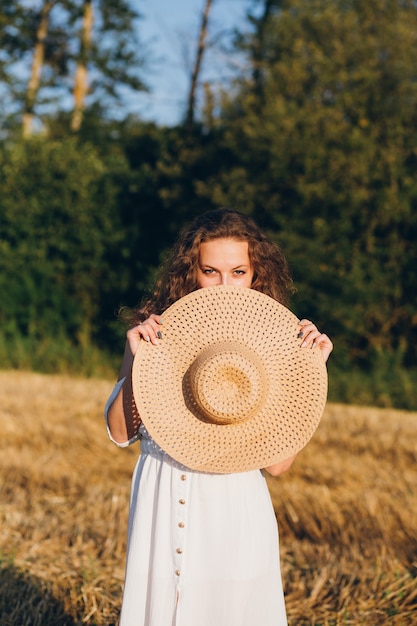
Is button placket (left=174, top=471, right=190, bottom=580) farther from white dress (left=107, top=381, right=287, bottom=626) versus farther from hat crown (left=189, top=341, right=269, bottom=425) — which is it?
hat crown (left=189, top=341, right=269, bottom=425)

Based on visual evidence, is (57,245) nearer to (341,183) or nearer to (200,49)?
(341,183)

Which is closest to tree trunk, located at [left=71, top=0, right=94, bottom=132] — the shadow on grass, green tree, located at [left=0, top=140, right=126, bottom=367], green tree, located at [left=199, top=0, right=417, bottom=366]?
green tree, located at [left=0, top=140, right=126, bottom=367]

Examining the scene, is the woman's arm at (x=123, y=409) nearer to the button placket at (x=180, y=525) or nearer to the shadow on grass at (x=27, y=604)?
the button placket at (x=180, y=525)

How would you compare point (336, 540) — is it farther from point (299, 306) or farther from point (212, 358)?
point (299, 306)

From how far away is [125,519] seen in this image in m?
5.67

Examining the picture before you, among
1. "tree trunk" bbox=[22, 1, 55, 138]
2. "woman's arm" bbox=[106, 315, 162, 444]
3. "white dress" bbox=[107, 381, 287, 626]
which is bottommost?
"white dress" bbox=[107, 381, 287, 626]

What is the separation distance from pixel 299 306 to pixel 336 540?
383 inches

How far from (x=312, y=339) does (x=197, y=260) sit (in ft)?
1.84

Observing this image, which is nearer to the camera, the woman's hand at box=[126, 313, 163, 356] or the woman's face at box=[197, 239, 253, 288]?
the woman's hand at box=[126, 313, 163, 356]

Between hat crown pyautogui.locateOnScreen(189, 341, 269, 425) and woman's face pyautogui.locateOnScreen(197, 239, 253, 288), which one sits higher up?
woman's face pyautogui.locateOnScreen(197, 239, 253, 288)

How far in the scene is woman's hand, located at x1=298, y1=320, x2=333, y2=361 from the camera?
2957 mm

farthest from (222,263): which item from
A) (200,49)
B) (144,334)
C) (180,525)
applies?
(200,49)

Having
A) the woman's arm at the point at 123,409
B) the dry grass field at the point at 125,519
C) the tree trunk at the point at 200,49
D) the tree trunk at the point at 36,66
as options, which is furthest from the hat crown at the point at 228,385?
the tree trunk at the point at 36,66

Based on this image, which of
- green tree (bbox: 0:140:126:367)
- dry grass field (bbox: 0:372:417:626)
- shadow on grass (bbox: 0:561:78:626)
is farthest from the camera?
green tree (bbox: 0:140:126:367)
